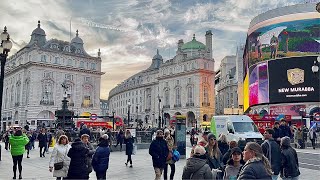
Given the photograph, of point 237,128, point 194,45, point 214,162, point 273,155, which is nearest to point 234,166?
point 214,162

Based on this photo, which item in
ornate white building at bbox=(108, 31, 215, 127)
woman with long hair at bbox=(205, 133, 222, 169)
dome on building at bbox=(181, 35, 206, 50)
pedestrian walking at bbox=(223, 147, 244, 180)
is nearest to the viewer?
pedestrian walking at bbox=(223, 147, 244, 180)

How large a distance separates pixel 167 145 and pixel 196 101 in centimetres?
6850

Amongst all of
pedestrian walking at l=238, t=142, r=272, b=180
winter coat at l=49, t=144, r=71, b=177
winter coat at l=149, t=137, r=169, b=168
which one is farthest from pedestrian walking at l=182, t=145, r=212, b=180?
winter coat at l=149, t=137, r=169, b=168

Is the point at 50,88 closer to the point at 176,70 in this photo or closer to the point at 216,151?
the point at 176,70

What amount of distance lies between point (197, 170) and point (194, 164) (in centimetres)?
11

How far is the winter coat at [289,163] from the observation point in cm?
841

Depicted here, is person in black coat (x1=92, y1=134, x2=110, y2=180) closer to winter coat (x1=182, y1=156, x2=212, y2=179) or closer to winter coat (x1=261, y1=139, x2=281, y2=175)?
winter coat (x1=182, y1=156, x2=212, y2=179)

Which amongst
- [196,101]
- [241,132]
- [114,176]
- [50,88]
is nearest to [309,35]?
[196,101]

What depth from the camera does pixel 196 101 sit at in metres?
79.2

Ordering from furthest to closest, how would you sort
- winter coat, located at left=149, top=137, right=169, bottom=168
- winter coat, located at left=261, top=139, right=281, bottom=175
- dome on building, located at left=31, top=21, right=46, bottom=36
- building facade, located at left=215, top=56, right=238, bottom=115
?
1. building facade, located at left=215, top=56, right=238, bottom=115
2. dome on building, located at left=31, top=21, right=46, bottom=36
3. winter coat, located at left=149, top=137, right=169, bottom=168
4. winter coat, located at left=261, top=139, right=281, bottom=175

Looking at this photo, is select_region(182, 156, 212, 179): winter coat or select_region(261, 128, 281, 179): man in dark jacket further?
select_region(261, 128, 281, 179): man in dark jacket

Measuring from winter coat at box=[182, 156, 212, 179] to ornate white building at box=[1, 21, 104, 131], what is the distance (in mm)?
64265


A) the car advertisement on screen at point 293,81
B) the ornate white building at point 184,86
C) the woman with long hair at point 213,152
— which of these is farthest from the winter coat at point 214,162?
the ornate white building at point 184,86

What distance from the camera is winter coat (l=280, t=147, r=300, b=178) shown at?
8.41m
